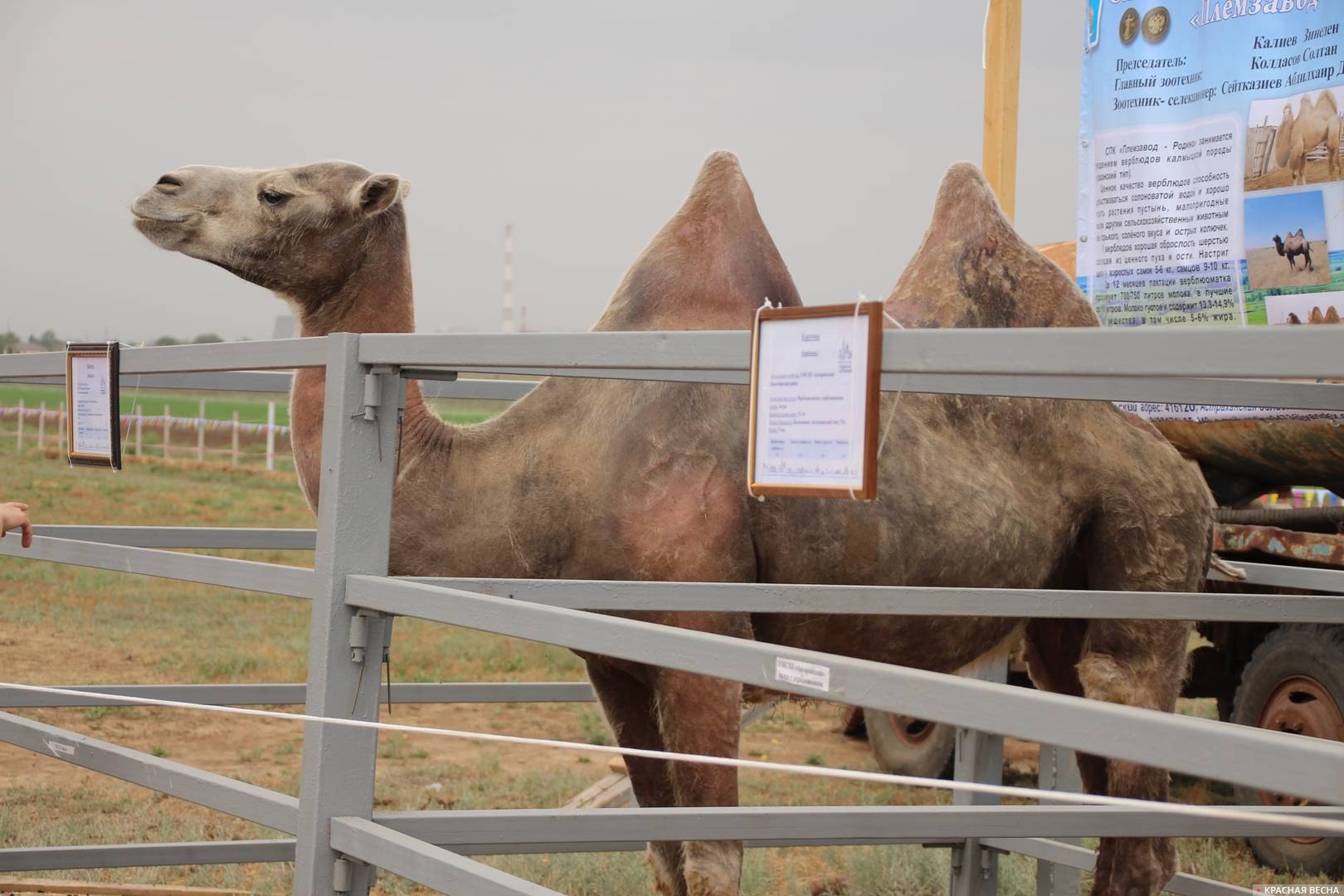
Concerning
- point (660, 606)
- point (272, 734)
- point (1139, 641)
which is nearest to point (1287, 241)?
point (1139, 641)

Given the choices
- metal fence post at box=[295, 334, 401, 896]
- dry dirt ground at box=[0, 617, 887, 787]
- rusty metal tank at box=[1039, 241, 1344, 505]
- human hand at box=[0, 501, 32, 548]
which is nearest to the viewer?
metal fence post at box=[295, 334, 401, 896]

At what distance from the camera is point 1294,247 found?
538cm

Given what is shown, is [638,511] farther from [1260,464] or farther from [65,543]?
[1260,464]

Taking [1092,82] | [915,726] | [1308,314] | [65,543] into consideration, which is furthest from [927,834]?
[915,726]

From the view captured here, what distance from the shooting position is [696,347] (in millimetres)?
2199

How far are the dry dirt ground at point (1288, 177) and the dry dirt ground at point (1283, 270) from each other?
231 mm

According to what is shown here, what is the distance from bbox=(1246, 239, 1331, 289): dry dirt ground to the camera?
5281 mm

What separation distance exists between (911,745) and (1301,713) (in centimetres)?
274

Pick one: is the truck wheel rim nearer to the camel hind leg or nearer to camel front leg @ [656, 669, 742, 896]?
the camel hind leg

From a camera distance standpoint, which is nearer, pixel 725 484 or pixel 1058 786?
pixel 725 484

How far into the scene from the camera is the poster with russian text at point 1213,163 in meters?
5.28

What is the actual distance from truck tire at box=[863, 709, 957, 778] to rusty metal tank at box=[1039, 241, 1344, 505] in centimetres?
222

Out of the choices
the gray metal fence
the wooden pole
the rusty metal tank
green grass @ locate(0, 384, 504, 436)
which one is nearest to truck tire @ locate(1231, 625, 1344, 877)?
the rusty metal tank

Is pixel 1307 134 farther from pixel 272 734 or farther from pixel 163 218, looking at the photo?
pixel 272 734
